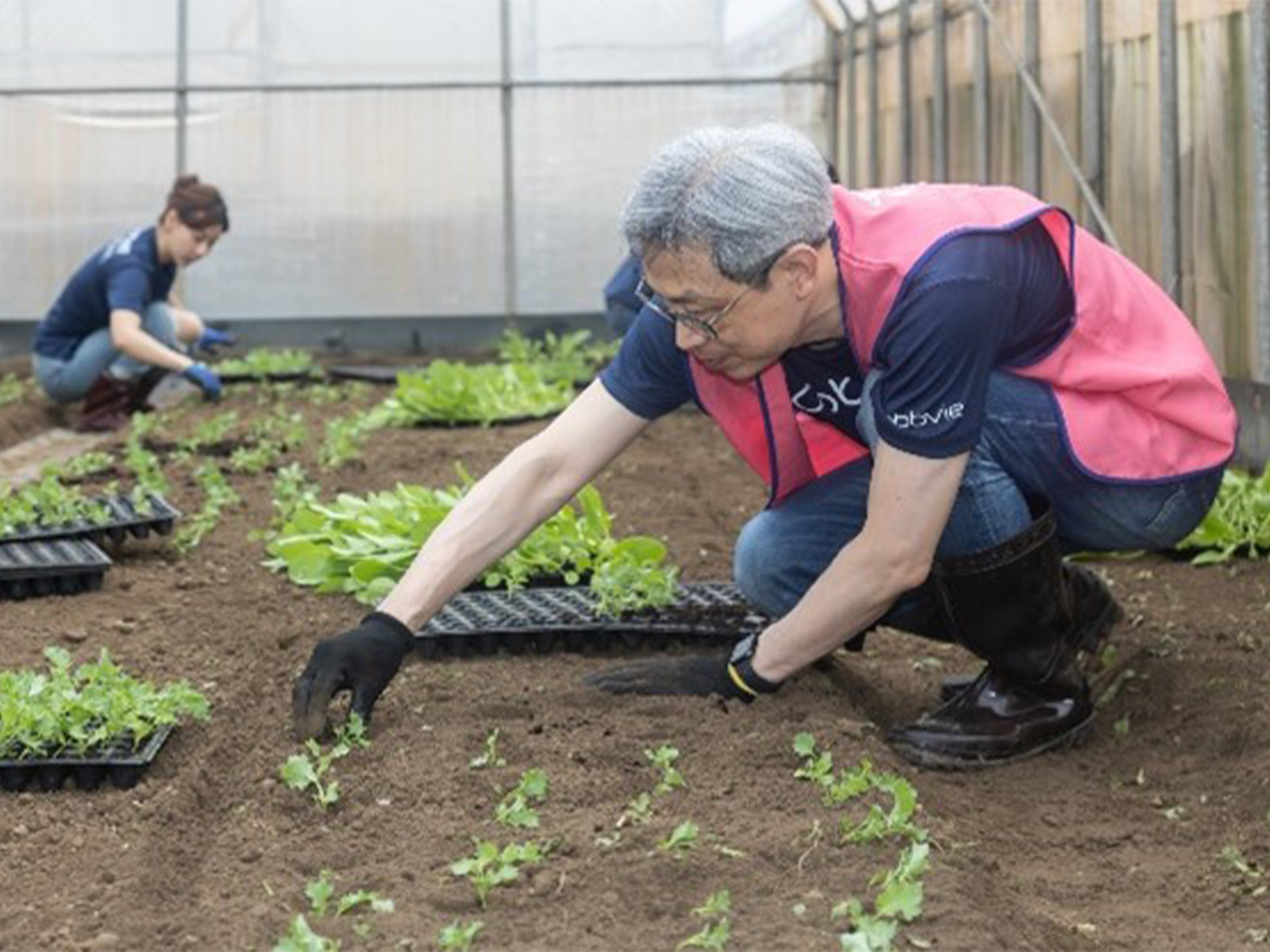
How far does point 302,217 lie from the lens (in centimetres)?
1527

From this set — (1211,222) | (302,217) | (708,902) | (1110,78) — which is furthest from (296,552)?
(302,217)

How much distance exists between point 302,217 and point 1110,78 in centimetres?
739

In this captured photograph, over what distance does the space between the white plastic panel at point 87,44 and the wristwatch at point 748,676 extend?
11975mm

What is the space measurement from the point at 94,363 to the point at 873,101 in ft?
18.3

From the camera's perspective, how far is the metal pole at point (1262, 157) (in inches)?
281

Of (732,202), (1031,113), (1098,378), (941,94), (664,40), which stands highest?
Answer: (664,40)

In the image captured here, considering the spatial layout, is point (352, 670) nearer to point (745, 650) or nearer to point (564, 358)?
point (745, 650)

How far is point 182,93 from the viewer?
15.2 metres

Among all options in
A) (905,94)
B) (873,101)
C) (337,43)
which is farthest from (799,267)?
(337,43)

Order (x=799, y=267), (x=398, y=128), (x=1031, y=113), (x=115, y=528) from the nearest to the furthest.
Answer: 1. (x=799, y=267)
2. (x=115, y=528)
3. (x=1031, y=113)
4. (x=398, y=128)

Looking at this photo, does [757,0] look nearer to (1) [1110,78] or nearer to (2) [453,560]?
(1) [1110,78]

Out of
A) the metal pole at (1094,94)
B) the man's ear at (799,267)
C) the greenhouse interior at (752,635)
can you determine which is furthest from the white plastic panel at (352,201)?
the man's ear at (799,267)

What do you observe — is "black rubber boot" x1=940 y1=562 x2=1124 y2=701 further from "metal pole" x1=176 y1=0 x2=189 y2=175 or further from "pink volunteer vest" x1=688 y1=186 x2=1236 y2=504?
"metal pole" x1=176 y1=0 x2=189 y2=175

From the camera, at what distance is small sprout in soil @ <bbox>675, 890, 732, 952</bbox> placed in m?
2.78
